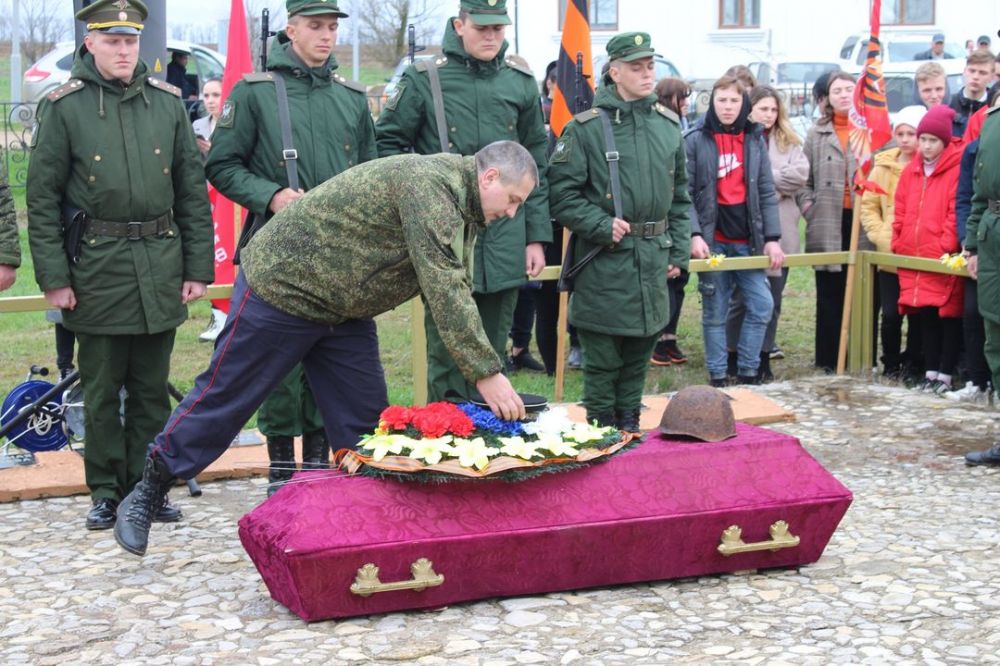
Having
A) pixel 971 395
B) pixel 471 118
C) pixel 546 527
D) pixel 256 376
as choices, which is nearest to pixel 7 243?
pixel 256 376

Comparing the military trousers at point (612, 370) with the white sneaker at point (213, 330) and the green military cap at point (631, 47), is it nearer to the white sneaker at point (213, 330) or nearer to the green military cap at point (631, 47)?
the green military cap at point (631, 47)

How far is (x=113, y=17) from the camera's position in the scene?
5918 mm

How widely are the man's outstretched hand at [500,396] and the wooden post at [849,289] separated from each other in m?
4.98

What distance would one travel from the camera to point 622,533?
5262 millimetres

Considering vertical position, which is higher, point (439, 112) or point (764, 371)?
point (439, 112)

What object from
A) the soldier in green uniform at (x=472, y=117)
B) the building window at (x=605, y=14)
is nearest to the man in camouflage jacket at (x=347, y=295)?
the soldier in green uniform at (x=472, y=117)

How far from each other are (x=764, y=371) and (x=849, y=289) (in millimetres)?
777

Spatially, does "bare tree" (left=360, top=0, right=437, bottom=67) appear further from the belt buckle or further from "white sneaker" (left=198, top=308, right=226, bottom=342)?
the belt buckle

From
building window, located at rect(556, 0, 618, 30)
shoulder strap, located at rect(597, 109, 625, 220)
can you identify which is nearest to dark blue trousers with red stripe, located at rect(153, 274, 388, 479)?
shoulder strap, located at rect(597, 109, 625, 220)

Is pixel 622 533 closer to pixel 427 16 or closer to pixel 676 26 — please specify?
pixel 676 26

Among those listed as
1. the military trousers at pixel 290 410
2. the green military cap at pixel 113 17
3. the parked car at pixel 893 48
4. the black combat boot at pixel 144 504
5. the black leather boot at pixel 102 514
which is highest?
the parked car at pixel 893 48

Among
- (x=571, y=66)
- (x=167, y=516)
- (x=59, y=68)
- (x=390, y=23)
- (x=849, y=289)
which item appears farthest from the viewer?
(x=390, y=23)

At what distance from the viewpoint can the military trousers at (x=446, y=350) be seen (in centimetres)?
677

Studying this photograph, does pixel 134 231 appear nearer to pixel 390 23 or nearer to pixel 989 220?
pixel 989 220
